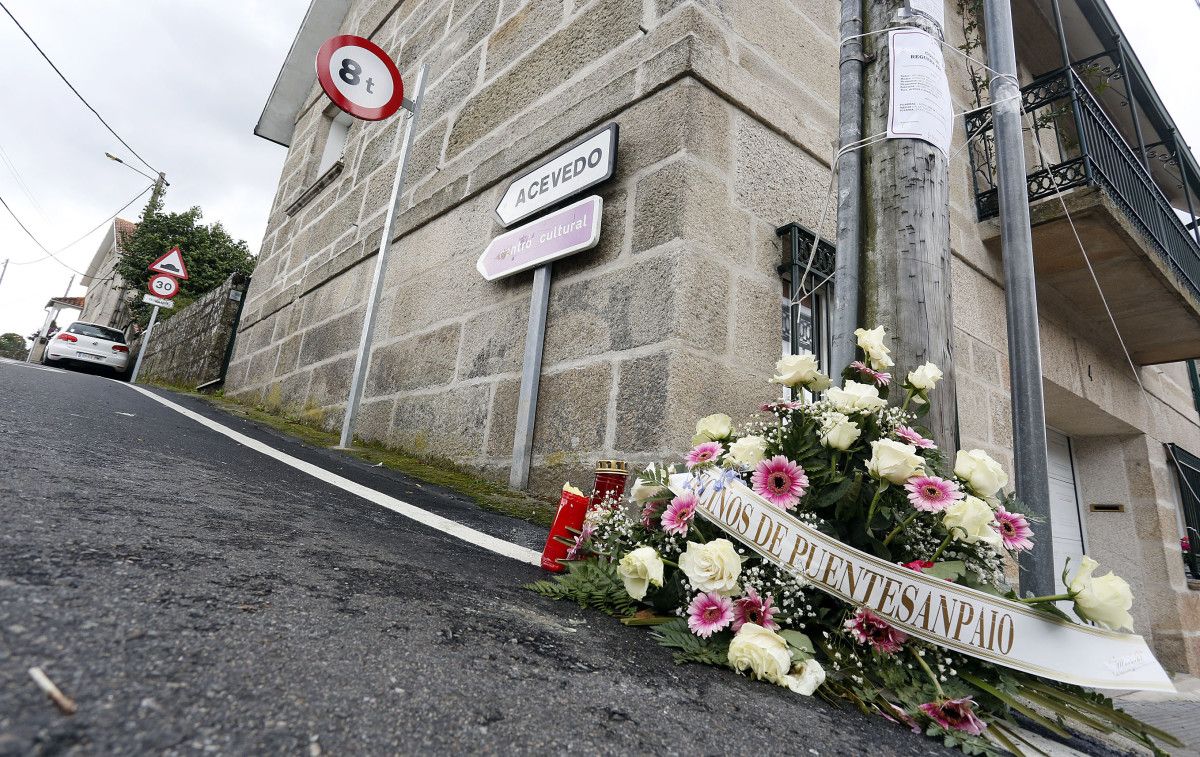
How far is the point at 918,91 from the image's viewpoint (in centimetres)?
207

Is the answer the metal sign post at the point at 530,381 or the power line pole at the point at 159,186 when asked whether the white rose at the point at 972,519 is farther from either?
the power line pole at the point at 159,186

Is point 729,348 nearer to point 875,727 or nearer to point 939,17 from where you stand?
point 939,17

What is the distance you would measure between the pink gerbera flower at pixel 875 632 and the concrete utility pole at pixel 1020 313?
0.99 m

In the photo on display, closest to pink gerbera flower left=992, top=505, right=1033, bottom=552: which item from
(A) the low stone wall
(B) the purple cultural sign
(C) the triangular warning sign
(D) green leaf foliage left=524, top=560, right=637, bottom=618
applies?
(D) green leaf foliage left=524, top=560, right=637, bottom=618

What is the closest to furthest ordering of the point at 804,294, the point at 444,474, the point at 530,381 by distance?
the point at 804,294 → the point at 530,381 → the point at 444,474

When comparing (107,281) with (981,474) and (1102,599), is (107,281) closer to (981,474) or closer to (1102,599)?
(981,474)

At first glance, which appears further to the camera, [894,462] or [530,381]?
[530,381]

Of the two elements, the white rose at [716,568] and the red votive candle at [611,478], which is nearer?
the white rose at [716,568]

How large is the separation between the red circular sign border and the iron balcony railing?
472cm

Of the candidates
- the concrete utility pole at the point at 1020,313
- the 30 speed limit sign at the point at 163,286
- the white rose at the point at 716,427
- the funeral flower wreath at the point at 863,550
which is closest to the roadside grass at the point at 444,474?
the funeral flower wreath at the point at 863,550

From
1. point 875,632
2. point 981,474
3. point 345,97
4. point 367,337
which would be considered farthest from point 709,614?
point 345,97

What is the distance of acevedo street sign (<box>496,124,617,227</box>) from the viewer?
3.20 metres

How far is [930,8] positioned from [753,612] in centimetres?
235

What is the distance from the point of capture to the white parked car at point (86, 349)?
45.6 feet
